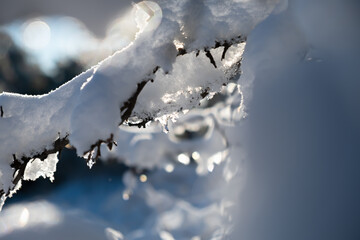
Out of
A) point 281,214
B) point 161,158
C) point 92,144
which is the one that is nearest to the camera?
point 92,144

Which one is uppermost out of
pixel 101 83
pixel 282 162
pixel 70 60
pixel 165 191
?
pixel 70 60

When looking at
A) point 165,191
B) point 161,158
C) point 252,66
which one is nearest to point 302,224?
point 252,66

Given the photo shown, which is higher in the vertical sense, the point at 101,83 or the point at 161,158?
the point at 101,83

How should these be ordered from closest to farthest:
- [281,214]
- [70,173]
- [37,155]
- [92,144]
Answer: [92,144], [281,214], [37,155], [70,173]

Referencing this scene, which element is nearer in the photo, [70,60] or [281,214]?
[281,214]

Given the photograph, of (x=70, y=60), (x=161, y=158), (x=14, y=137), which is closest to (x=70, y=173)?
(x=70, y=60)

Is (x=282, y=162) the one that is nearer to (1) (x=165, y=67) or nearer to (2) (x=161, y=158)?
(1) (x=165, y=67)
